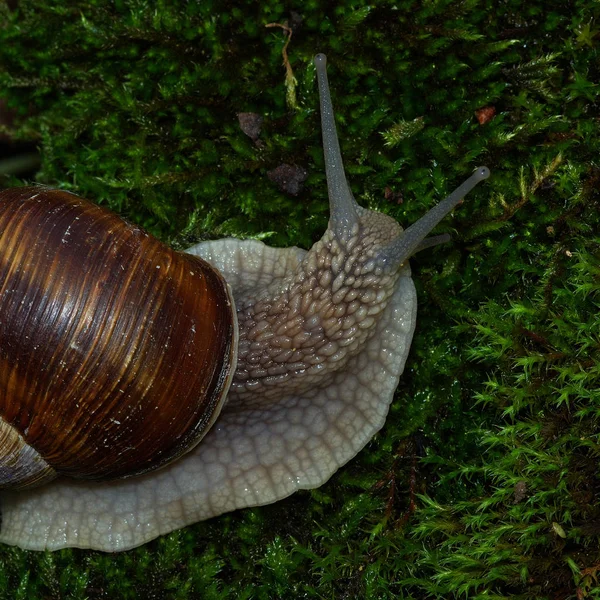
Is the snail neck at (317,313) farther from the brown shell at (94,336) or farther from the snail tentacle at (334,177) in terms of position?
the brown shell at (94,336)

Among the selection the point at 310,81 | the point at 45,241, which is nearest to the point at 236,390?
the point at 45,241

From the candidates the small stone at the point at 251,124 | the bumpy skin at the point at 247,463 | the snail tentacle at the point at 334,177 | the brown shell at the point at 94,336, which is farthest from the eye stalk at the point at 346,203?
the brown shell at the point at 94,336

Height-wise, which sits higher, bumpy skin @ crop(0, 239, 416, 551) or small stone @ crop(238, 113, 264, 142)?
small stone @ crop(238, 113, 264, 142)

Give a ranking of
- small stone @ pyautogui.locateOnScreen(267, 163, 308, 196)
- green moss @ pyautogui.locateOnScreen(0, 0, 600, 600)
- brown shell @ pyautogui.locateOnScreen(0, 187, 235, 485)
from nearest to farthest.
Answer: brown shell @ pyautogui.locateOnScreen(0, 187, 235, 485) < green moss @ pyautogui.locateOnScreen(0, 0, 600, 600) < small stone @ pyautogui.locateOnScreen(267, 163, 308, 196)

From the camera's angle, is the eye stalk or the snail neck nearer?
the eye stalk

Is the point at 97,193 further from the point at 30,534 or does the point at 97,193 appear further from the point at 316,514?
the point at 316,514

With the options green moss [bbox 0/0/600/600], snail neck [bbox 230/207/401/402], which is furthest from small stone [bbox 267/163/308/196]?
snail neck [bbox 230/207/401/402]

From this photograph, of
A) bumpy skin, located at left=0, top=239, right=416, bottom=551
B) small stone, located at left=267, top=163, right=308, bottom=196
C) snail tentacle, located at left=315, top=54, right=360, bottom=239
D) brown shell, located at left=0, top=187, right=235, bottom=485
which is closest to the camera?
brown shell, located at left=0, top=187, right=235, bottom=485

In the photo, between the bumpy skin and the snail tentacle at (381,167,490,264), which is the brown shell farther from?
the snail tentacle at (381,167,490,264)
